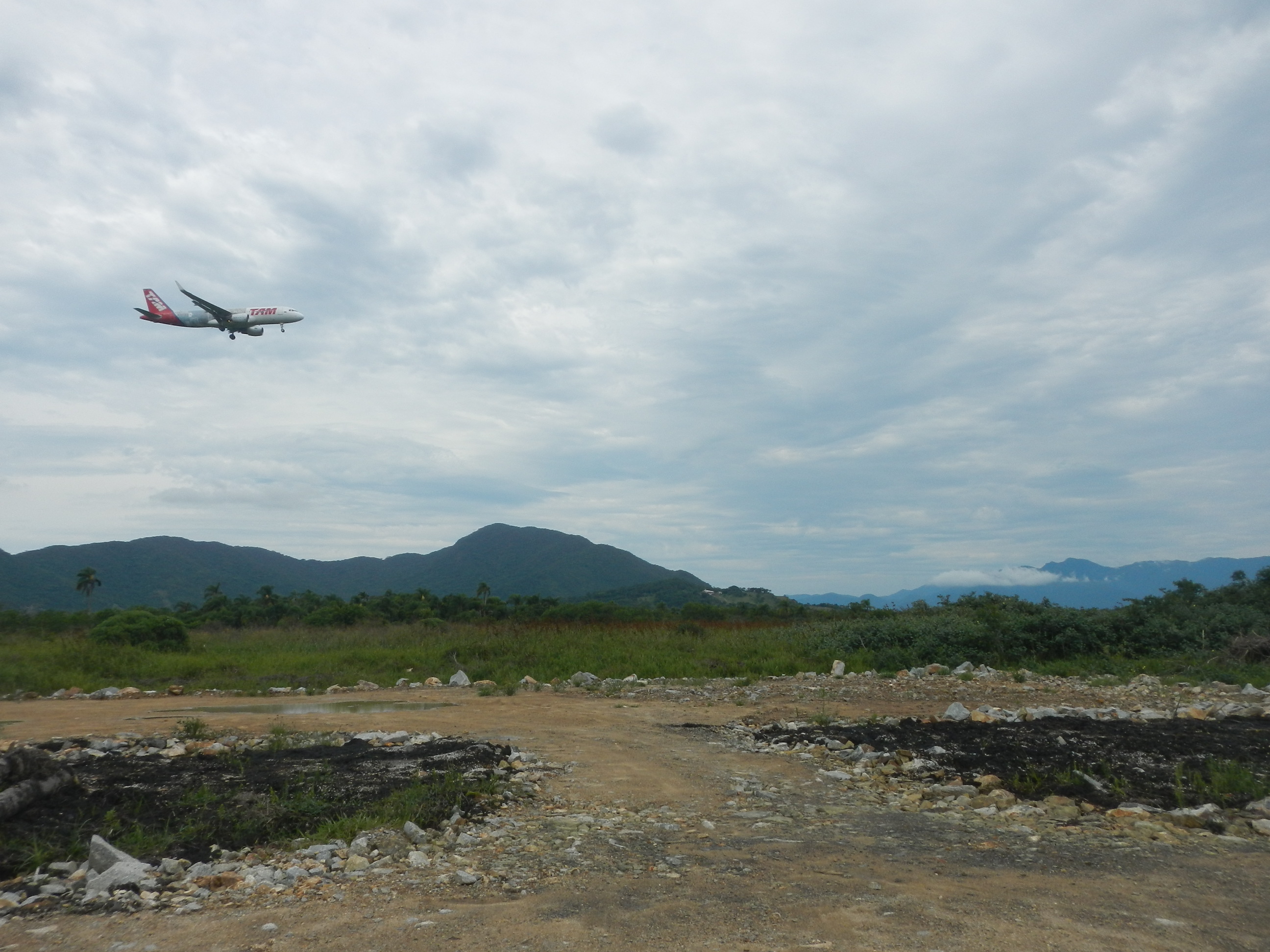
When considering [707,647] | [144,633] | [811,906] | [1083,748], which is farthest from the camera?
[144,633]

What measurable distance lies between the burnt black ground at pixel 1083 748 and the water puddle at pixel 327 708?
23.8ft

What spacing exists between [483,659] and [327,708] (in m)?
6.63

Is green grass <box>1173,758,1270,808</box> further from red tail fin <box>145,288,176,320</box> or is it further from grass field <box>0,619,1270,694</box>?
red tail fin <box>145,288,176,320</box>

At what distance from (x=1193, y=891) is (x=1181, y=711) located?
24.7 ft

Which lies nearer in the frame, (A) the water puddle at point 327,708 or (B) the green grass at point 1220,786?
(B) the green grass at point 1220,786

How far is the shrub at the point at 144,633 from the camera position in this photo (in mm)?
22797

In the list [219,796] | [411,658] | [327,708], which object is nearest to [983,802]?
[219,796]

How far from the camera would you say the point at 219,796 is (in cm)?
672

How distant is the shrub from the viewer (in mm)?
22797

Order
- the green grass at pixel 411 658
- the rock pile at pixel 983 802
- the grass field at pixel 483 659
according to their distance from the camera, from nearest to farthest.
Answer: the rock pile at pixel 983 802, the grass field at pixel 483 659, the green grass at pixel 411 658

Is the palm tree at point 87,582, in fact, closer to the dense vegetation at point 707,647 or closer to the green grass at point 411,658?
the dense vegetation at point 707,647

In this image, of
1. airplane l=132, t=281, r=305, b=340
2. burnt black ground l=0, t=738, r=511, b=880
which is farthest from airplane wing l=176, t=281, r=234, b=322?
burnt black ground l=0, t=738, r=511, b=880

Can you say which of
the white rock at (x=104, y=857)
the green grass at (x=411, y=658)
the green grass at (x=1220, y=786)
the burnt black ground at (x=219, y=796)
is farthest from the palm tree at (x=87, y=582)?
the green grass at (x=1220, y=786)

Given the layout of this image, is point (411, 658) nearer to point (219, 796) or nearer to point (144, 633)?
point (144, 633)
